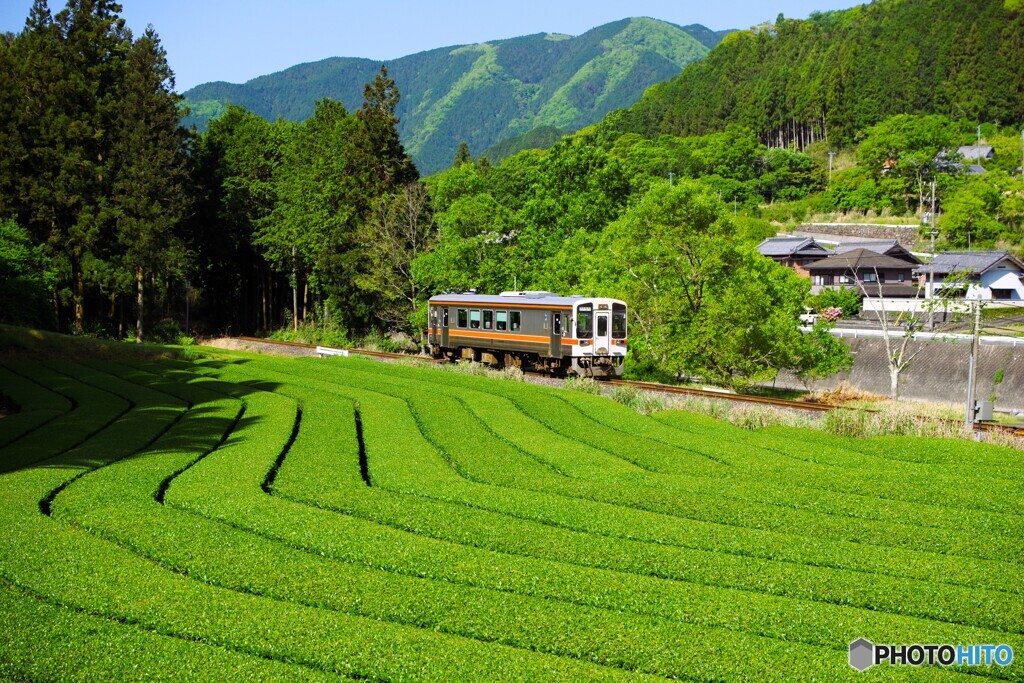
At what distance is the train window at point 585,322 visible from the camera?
33688mm

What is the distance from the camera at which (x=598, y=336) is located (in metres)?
33.9

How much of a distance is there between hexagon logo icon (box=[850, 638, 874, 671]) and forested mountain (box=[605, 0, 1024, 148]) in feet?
390

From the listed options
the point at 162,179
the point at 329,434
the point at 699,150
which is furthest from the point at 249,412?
the point at 699,150

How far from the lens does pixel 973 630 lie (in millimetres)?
10391

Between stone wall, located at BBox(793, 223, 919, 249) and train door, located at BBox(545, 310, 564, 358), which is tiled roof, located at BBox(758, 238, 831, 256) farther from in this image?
train door, located at BBox(545, 310, 564, 358)

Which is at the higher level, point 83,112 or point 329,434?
point 83,112

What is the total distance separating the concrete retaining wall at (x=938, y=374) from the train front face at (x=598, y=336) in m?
9.15

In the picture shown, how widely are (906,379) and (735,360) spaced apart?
8877mm

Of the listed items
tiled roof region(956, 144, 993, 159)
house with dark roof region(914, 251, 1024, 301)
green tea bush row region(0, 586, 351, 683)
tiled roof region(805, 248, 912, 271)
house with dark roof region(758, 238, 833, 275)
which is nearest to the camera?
green tea bush row region(0, 586, 351, 683)

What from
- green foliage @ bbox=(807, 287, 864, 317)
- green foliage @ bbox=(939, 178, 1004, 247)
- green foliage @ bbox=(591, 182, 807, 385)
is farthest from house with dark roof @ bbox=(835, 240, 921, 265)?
green foliage @ bbox=(591, 182, 807, 385)

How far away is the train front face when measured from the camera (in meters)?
33.7

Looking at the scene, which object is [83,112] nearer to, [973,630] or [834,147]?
[973,630]

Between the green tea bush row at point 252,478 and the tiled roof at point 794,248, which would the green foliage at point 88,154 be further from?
the tiled roof at point 794,248

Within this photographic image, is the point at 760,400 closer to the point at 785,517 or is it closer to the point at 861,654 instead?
the point at 785,517
